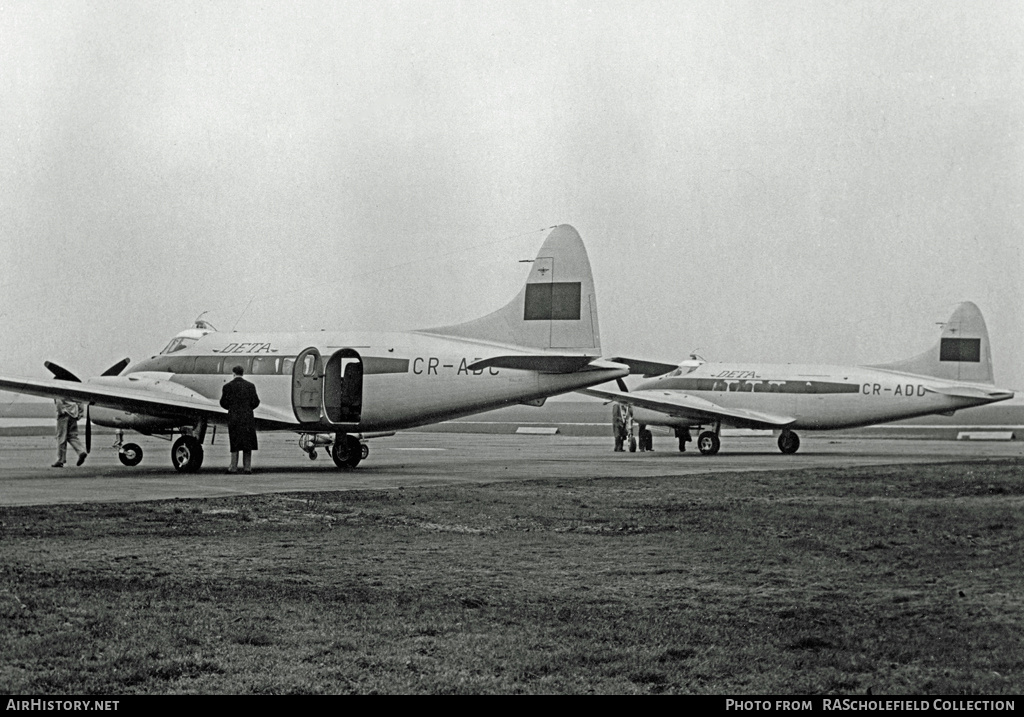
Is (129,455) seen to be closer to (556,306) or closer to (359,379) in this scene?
(359,379)

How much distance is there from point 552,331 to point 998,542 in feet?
45.5

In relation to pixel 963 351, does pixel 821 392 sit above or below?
below

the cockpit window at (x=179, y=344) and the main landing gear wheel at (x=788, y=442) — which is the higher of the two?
the cockpit window at (x=179, y=344)

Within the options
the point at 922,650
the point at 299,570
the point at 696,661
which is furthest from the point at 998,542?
the point at 299,570

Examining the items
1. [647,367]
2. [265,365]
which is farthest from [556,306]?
[265,365]

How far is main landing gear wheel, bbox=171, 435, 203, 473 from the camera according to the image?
24.2m

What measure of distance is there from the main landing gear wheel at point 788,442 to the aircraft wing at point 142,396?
20.7 m

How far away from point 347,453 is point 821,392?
65.2 feet

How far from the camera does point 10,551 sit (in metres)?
10.3

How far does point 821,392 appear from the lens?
3962cm

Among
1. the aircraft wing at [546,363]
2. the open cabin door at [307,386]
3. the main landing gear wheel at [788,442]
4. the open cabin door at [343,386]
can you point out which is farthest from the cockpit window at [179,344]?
the main landing gear wheel at [788,442]

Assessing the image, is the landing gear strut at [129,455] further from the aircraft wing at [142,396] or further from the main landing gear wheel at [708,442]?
the main landing gear wheel at [708,442]

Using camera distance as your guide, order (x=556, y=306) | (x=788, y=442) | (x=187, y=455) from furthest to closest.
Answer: (x=788, y=442) → (x=556, y=306) → (x=187, y=455)

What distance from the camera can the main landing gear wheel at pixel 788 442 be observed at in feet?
132
